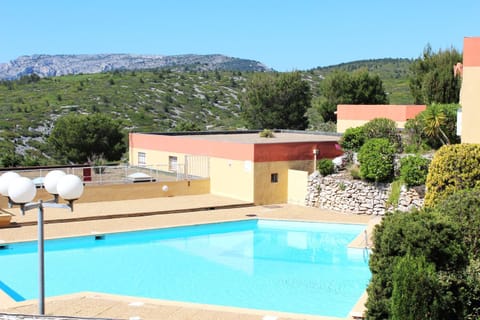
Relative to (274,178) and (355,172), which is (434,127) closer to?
(355,172)

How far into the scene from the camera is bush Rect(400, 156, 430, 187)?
69.8ft

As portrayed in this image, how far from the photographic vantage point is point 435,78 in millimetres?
37656

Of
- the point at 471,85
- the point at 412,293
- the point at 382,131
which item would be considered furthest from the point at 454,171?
the point at 412,293

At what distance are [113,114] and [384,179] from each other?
50289mm

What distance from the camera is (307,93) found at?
51.5 m

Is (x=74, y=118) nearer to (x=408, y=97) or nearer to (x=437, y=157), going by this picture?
(x=437, y=157)

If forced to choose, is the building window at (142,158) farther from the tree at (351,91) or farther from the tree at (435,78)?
the tree at (351,91)

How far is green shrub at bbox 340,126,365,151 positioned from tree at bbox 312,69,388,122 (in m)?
21.7

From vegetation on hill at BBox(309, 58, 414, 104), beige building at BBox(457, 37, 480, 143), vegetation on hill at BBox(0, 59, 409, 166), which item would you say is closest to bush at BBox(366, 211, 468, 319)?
beige building at BBox(457, 37, 480, 143)

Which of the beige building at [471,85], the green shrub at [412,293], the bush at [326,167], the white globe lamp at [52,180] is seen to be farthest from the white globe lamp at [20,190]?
the bush at [326,167]

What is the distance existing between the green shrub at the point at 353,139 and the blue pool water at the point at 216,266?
494 centimetres

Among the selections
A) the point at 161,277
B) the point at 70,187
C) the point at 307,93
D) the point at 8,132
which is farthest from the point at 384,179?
the point at 8,132

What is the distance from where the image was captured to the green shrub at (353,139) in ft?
82.4

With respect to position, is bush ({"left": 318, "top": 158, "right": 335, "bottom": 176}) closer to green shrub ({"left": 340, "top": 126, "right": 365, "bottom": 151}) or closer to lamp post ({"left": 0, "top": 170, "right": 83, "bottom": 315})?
green shrub ({"left": 340, "top": 126, "right": 365, "bottom": 151})
